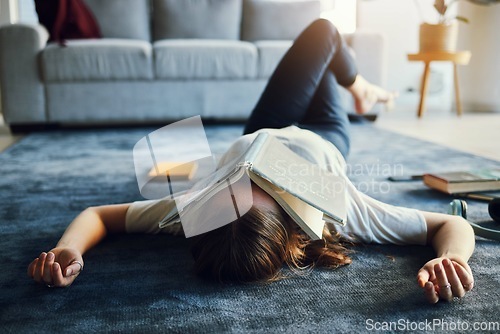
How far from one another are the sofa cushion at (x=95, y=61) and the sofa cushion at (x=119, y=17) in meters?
0.46

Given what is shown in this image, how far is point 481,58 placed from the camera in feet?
12.2

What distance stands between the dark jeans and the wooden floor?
0.78 metres

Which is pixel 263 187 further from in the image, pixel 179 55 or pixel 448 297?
pixel 179 55

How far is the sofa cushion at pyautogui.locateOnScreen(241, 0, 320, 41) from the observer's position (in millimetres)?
3408

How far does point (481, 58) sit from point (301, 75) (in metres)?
2.73

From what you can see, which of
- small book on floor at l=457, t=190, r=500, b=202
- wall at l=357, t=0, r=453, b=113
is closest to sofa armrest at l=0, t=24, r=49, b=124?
small book on floor at l=457, t=190, r=500, b=202

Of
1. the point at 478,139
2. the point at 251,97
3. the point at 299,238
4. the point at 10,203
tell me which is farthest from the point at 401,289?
the point at 251,97

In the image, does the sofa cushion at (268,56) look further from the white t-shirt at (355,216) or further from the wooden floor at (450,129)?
the white t-shirt at (355,216)

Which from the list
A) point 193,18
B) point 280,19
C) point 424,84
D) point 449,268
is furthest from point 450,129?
point 449,268

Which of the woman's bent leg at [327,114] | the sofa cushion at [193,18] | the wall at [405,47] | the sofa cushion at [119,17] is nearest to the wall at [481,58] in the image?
the wall at [405,47]

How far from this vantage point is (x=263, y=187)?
0.78 m

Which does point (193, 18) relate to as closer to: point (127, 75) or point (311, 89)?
point (127, 75)

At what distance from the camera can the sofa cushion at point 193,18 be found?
3.34 meters

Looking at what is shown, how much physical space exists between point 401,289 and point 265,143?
342 millimetres
